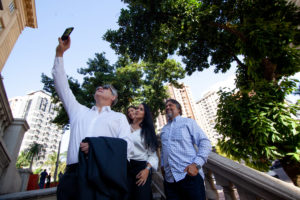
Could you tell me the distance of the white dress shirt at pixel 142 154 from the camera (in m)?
1.99

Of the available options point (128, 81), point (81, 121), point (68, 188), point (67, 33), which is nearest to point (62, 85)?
point (81, 121)

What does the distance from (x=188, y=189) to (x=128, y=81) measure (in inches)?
463

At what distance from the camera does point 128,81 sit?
42.0 feet

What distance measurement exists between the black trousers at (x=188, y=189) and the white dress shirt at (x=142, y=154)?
1.19 feet

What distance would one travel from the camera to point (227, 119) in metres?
3.73

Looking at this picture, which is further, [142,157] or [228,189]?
[142,157]

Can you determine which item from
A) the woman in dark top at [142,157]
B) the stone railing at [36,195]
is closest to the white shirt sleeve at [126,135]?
the woman in dark top at [142,157]

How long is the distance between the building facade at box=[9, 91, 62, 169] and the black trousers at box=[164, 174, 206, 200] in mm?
80990

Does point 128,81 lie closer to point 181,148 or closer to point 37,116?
point 181,148

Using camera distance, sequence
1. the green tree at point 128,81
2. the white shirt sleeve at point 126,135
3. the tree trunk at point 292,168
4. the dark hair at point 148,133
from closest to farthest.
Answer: the white shirt sleeve at point 126,135 < the dark hair at point 148,133 < the tree trunk at point 292,168 < the green tree at point 128,81

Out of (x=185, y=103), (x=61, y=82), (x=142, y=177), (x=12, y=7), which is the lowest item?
(x=142, y=177)

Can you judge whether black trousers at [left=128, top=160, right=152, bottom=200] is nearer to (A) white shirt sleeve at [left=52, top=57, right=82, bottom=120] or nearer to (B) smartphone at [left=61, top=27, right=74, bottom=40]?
(A) white shirt sleeve at [left=52, top=57, right=82, bottom=120]

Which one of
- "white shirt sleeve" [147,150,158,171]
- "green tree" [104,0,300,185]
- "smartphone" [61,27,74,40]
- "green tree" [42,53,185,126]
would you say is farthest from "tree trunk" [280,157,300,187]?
"green tree" [42,53,185,126]

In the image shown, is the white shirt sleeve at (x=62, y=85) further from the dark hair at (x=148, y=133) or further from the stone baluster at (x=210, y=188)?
the stone baluster at (x=210, y=188)
